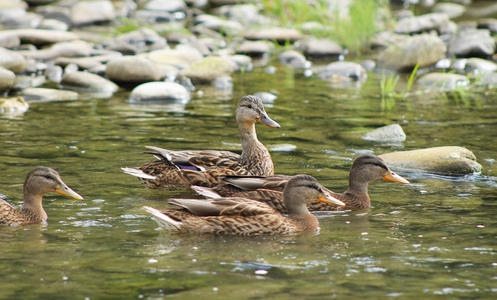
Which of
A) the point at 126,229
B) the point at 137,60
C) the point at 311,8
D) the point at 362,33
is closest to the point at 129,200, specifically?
the point at 126,229

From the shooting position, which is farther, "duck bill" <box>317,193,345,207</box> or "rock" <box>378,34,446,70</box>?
"rock" <box>378,34,446,70</box>

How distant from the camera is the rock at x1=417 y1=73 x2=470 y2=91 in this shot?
1494 cm

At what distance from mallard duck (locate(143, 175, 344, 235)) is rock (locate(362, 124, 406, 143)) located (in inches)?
155

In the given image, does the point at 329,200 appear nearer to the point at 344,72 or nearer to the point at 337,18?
the point at 344,72

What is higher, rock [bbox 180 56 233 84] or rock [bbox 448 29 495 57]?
rock [bbox 448 29 495 57]

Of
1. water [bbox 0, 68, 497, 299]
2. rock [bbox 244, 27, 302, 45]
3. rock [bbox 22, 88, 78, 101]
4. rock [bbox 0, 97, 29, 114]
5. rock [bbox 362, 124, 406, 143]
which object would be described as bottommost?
water [bbox 0, 68, 497, 299]

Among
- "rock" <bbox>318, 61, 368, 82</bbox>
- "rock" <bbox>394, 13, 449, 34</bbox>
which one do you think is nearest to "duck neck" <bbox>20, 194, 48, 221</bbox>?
"rock" <bbox>318, 61, 368, 82</bbox>

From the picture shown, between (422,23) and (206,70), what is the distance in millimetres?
9133

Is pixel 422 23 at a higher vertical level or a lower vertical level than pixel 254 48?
higher

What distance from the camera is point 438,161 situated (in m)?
8.78

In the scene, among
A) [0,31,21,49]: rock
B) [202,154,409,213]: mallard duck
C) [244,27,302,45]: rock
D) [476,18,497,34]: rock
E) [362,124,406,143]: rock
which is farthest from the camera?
[476,18,497,34]: rock

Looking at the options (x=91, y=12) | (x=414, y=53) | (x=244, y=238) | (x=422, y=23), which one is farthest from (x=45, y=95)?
(x=422, y=23)

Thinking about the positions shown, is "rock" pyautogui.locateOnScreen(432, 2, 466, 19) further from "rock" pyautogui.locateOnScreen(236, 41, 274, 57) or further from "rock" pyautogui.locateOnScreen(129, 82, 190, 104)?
"rock" pyautogui.locateOnScreen(129, 82, 190, 104)

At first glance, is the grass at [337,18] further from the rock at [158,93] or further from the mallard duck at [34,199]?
the mallard duck at [34,199]
